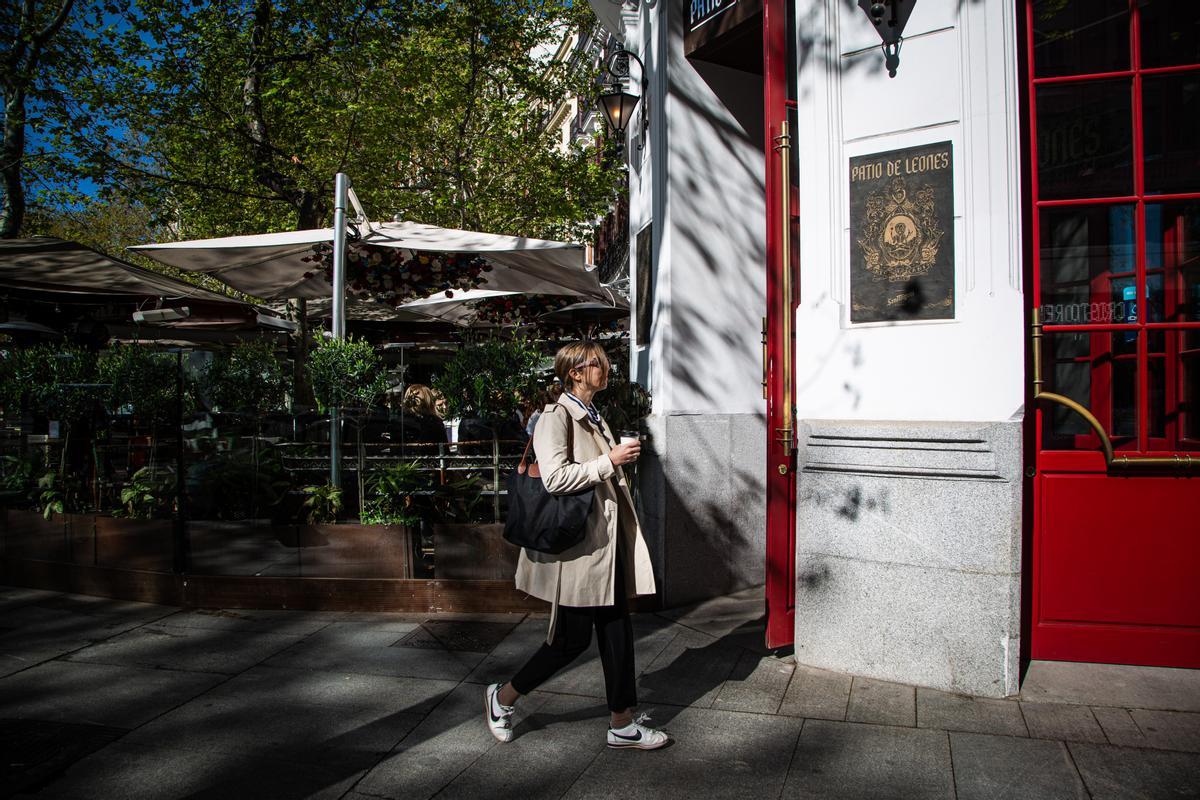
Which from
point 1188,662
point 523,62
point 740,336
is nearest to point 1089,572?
point 1188,662

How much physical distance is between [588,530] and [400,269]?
5.52 meters

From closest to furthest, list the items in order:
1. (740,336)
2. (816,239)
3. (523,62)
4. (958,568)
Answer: (958,568), (816,239), (740,336), (523,62)

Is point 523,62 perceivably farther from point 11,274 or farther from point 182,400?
point 182,400

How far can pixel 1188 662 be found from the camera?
170 inches

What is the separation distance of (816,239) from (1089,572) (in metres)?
2.30

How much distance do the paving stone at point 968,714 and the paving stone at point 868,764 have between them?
147mm

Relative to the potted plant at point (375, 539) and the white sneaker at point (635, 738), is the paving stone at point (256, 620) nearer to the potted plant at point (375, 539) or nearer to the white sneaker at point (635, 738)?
the potted plant at point (375, 539)

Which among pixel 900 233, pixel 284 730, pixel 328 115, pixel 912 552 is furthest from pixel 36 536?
pixel 328 115

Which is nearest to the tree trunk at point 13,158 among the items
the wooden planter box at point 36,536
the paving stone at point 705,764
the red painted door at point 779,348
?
the wooden planter box at point 36,536

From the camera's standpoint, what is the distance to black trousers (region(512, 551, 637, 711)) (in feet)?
11.8

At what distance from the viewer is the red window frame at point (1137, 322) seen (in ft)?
14.4

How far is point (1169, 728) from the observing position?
3.78 meters

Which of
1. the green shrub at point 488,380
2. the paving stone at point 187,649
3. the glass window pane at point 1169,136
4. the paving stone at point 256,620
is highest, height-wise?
the glass window pane at point 1169,136

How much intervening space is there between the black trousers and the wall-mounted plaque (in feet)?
6.87
